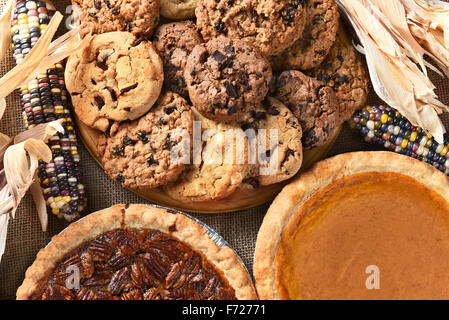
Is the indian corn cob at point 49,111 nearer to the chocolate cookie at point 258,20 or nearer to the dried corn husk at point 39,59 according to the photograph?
the dried corn husk at point 39,59

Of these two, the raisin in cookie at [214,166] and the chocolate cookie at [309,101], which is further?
the chocolate cookie at [309,101]

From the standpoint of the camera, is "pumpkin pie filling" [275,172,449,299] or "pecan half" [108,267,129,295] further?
"pumpkin pie filling" [275,172,449,299]

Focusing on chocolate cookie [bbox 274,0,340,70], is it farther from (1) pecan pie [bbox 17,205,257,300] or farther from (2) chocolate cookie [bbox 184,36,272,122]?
(1) pecan pie [bbox 17,205,257,300]

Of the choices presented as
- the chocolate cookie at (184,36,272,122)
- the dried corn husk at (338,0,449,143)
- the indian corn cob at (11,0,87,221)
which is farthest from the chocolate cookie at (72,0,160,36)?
the dried corn husk at (338,0,449,143)

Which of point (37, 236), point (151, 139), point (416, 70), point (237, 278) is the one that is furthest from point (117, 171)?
point (416, 70)

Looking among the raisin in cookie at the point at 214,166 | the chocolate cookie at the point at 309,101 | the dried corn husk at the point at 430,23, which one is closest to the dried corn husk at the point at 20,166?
the raisin in cookie at the point at 214,166

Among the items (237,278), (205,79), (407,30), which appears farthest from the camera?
(407,30)

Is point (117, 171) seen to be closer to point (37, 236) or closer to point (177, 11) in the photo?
point (37, 236)
